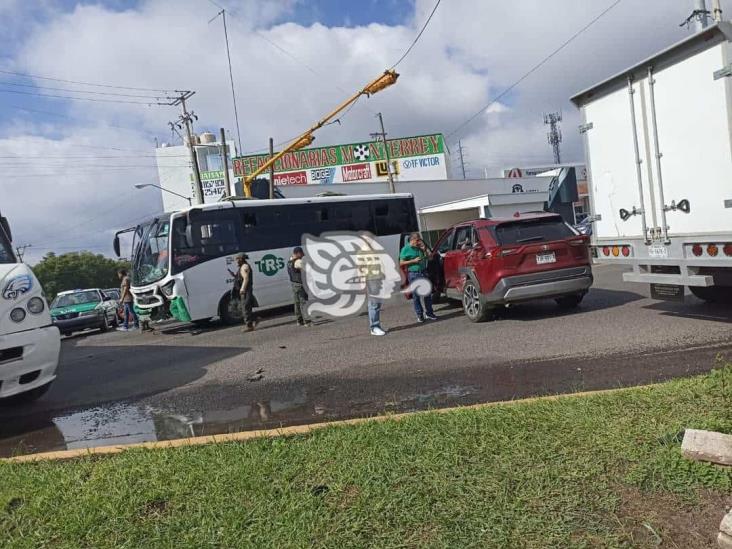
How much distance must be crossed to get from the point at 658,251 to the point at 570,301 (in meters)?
2.77

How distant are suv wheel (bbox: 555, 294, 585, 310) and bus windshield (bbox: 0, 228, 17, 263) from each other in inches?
326

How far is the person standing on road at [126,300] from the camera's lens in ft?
50.3

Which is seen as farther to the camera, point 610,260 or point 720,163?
point 610,260

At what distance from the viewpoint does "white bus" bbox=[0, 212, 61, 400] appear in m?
5.57

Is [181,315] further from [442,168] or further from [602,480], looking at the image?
[442,168]

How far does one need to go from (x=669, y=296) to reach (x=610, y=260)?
40.3 inches

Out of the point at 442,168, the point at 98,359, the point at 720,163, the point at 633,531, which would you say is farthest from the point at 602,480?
the point at 442,168

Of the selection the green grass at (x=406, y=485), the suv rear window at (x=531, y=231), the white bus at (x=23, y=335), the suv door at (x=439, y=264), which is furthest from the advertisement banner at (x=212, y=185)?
the green grass at (x=406, y=485)

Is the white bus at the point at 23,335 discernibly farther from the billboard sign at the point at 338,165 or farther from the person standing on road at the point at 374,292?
the billboard sign at the point at 338,165

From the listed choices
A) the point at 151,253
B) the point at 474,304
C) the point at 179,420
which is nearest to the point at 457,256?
the point at 474,304

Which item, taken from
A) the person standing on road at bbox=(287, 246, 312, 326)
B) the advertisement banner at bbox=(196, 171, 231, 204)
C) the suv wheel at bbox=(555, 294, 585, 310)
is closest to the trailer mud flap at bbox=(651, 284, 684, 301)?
the suv wheel at bbox=(555, 294, 585, 310)

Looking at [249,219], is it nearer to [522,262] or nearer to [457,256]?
[457,256]

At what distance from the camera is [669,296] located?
7.50 metres

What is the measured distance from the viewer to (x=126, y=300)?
50.9 feet
